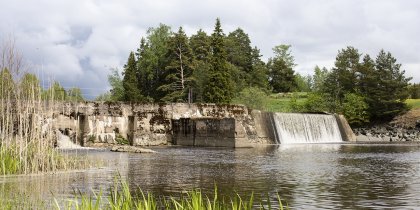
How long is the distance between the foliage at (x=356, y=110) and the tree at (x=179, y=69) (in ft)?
73.5

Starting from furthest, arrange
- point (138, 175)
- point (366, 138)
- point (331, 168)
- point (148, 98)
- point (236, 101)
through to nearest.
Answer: point (148, 98)
point (236, 101)
point (366, 138)
point (331, 168)
point (138, 175)

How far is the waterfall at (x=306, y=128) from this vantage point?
50531 mm

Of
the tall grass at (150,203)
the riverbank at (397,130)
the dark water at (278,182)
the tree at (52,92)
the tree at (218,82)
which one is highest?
the tree at (218,82)

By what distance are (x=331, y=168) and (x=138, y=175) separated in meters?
8.44

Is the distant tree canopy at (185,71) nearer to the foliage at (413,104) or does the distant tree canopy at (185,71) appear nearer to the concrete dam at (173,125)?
the concrete dam at (173,125)

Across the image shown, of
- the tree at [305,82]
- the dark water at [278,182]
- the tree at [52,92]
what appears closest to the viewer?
the dark water at [278,182]

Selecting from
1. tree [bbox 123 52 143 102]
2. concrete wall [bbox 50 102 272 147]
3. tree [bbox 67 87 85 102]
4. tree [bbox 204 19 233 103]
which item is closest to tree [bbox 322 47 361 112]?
tree [bbox 204 19 233 103]

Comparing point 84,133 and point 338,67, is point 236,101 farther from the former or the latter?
point 84,133

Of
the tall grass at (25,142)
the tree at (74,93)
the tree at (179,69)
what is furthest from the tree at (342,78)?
the tall grass at (25,142)

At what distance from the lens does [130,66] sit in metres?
83.0

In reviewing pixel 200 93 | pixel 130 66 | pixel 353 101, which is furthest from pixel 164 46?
pixel 353 101

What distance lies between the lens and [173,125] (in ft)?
153

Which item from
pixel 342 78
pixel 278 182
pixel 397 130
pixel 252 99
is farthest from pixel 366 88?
Answer: pixel 278 182

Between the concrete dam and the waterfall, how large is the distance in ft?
0.32
